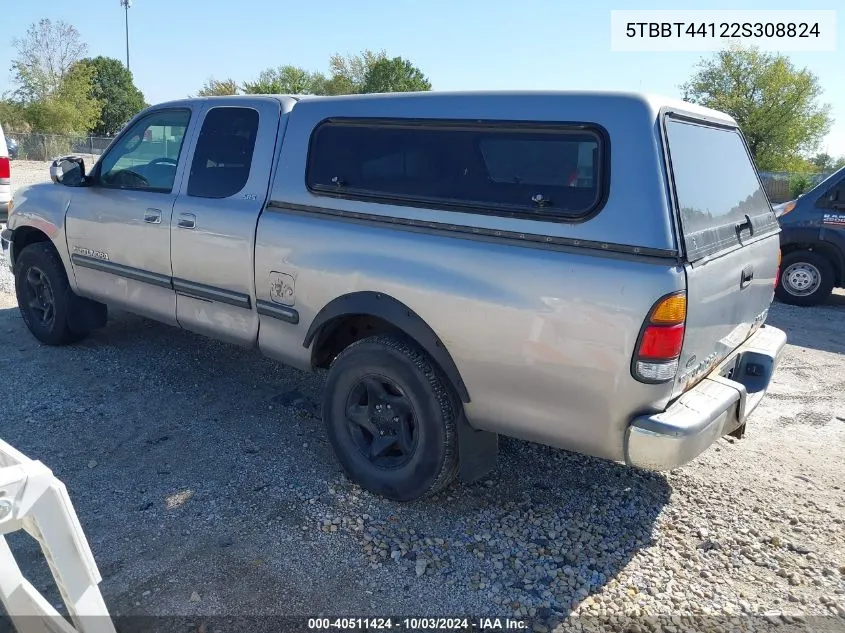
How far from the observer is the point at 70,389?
466 centimetres

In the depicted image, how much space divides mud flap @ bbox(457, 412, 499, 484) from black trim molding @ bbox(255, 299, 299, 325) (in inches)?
44.8

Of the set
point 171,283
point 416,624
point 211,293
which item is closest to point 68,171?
point 171,283

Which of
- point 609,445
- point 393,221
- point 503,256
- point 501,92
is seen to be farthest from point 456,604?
point 501,92

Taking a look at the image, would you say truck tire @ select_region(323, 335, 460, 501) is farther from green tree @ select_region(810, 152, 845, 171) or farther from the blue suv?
green tree @ select_region(810, 152, 845, 171)

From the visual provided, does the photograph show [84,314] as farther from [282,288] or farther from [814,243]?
[814,243]

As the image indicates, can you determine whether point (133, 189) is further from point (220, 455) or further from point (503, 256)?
point (503, 256)

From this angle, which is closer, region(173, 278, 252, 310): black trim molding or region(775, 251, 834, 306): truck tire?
region(173, 278, 252, 310): black trim molding

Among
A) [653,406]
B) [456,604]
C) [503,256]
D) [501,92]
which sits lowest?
[456,604]

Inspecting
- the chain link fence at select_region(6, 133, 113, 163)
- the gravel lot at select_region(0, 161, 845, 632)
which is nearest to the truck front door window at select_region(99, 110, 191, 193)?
the gravel lot at select_region(0, 161, 845, 632)

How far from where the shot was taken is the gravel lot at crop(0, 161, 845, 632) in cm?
275

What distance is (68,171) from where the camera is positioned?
16.1 feet

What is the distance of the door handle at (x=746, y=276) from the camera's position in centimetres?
318

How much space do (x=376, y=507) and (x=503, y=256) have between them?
147 cm

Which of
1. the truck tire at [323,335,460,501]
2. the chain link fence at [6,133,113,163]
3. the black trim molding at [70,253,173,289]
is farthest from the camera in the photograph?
the chain link fence at [6,133,113,163]
